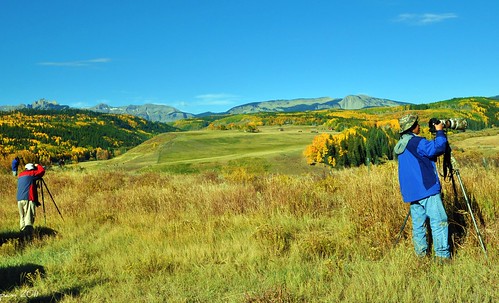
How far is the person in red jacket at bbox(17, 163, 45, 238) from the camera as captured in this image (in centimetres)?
959

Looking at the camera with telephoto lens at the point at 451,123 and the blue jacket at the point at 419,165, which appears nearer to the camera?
the blue jacket at the point at 419,165

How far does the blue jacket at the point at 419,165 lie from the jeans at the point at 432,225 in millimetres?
138

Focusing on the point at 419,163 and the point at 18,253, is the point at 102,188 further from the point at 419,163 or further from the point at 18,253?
the point at 419,163

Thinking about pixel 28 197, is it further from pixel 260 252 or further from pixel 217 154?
pixel 217 154

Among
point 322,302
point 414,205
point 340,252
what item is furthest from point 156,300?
point 414,205

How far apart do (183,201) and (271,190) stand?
256 cm

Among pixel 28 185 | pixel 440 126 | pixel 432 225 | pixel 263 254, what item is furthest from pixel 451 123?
pixel 28 185

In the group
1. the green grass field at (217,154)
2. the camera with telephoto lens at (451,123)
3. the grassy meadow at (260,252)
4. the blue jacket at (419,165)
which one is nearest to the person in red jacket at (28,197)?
the grassy meadow at (260,252)

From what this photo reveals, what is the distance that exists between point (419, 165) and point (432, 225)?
824 mm

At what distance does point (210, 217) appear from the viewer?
8.44 m

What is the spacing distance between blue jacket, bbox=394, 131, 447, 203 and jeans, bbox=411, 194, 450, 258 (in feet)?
0.45

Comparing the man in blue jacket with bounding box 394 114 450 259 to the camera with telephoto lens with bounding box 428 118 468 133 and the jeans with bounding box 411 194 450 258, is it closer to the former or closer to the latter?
the jeans with bounding box 411 194 450 258

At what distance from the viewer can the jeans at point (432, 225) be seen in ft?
15.9

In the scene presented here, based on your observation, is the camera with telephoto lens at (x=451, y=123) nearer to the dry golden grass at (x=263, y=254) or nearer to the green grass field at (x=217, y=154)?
the dry golden grass at (x=263, y=254)
